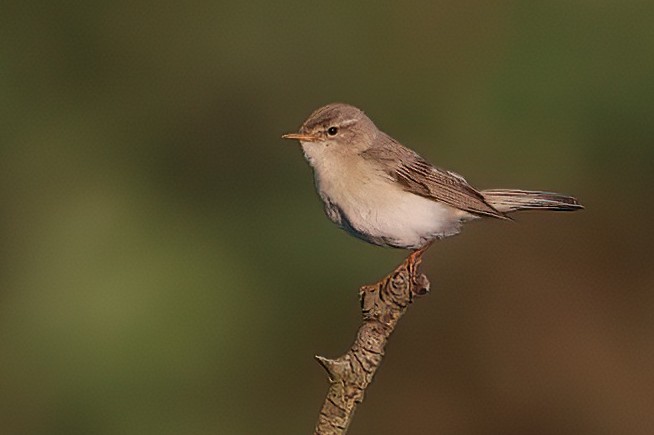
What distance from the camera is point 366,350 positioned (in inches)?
121

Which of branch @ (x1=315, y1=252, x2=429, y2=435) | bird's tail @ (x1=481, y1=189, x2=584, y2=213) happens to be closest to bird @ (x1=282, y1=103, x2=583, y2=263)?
bird's tail @ (x1=481, y1=189, x2=584, y2=213)

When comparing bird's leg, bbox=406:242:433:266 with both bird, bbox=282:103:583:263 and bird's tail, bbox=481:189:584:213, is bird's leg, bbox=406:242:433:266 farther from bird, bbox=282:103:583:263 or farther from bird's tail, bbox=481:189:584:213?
bird's tail, bbox=481:189:584:213

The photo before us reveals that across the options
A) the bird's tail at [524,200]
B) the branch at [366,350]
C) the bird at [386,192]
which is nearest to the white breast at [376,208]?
the bird at [386,192]

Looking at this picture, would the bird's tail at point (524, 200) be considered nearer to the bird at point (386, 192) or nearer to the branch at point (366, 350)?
the bird at point (386, 192)

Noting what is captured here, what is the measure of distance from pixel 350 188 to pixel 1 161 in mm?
2567

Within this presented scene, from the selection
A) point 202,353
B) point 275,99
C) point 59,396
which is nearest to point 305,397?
point 202,353

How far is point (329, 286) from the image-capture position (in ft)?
18.8

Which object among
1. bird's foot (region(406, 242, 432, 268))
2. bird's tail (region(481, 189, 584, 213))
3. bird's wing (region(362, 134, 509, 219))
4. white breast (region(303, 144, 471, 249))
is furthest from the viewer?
bird's tail (region(481, 189, 584, 213))

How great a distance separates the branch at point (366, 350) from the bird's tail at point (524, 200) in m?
0.94

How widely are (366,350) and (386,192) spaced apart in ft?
4.11

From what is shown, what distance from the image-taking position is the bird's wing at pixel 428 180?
4305 millimetres

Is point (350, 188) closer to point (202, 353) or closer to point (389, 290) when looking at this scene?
point (389, 290)

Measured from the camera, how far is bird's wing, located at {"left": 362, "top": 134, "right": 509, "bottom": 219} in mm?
4305

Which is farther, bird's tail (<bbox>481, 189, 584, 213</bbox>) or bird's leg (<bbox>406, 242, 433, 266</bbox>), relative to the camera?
bird's tail (<bbox>481, 189, 584, 213</bbox>)
